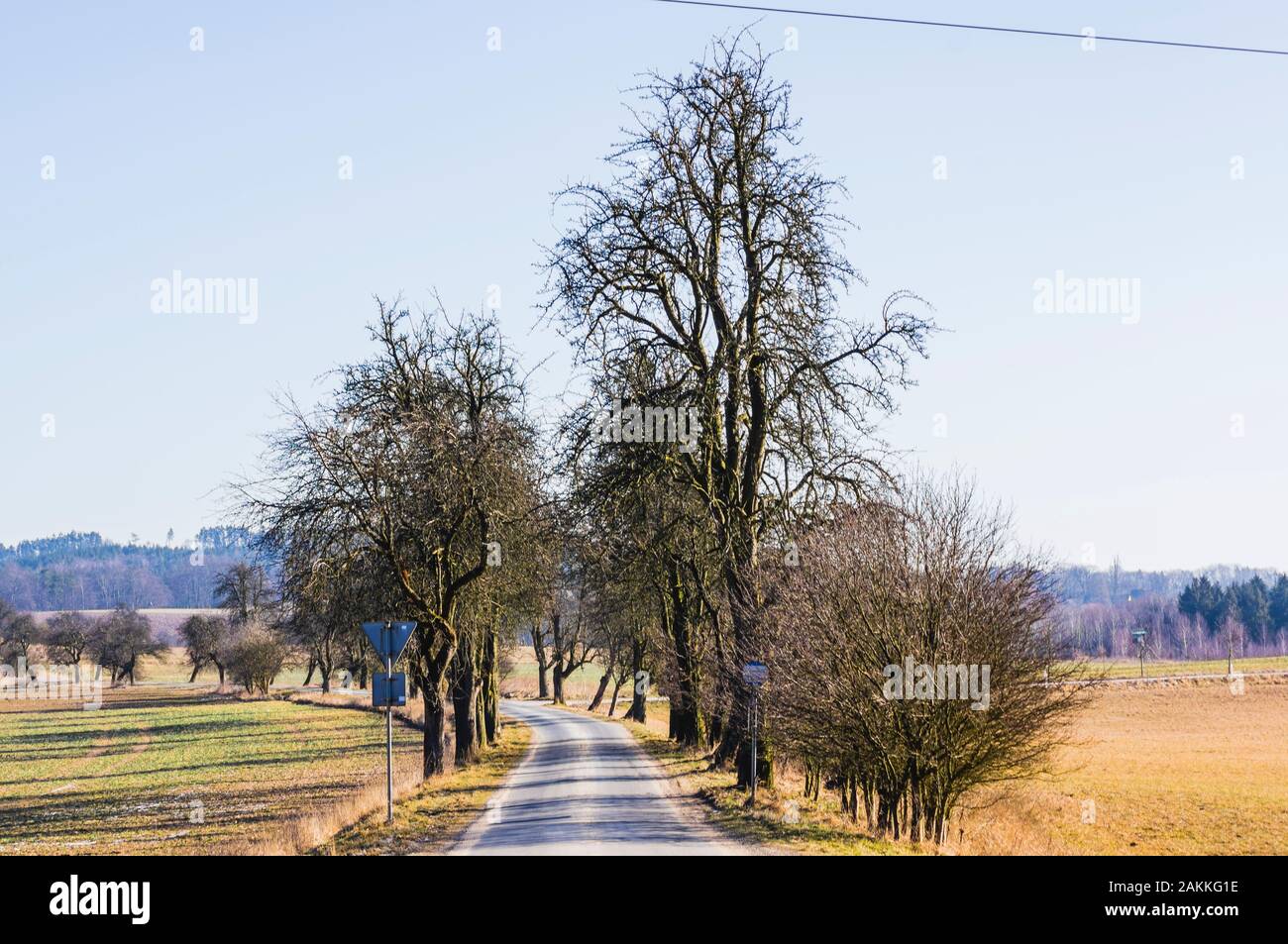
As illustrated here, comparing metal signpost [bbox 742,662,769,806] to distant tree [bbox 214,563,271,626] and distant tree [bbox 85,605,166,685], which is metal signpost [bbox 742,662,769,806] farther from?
distant tree [bbox 85,605,166,685]

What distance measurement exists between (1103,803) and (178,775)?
29.2 m

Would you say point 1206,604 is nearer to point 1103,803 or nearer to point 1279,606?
point 1279,606

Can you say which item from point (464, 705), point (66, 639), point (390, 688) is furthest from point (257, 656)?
point (390, 688)

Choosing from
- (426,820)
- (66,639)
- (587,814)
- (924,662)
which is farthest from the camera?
(66,639)

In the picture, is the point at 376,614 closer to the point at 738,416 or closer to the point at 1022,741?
the point at 738,416

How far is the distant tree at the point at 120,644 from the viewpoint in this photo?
12175 cm

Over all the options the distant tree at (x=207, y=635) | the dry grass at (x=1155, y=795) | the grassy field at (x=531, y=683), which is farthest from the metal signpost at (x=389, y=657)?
the distant tree at (x=207, y=635)

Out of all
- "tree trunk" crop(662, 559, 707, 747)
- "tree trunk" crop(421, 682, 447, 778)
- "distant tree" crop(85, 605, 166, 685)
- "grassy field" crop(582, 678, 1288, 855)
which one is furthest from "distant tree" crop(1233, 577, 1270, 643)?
"tree trunk" crop(421, 682, 447, 778)

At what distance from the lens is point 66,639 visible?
122 metres

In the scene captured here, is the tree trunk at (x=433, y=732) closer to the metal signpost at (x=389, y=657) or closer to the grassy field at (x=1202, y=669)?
the metal signpost at (x=389, y=657)

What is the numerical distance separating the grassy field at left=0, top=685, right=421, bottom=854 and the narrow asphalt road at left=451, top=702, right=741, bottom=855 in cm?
384

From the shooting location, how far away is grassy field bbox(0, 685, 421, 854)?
25031 mm
